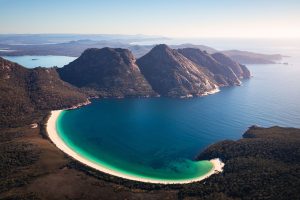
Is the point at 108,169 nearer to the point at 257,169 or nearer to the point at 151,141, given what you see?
→ the point at 151,141

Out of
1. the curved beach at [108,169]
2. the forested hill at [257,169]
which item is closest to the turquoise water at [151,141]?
the curved beach at [108,169]

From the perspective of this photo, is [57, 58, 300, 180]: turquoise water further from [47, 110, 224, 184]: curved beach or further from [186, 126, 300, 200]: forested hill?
[186, 126, 300, 200]: forested hill

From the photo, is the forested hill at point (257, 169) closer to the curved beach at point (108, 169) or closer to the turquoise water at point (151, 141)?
the curved beach at point (108, 169)

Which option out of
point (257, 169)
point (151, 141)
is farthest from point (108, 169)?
point (257, 169)

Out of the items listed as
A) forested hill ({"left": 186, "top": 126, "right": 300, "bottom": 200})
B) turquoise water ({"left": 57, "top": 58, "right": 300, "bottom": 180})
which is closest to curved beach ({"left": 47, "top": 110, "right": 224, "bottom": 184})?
turquoise water ({"left": 57, "top": 58, "right": 300, "bottom": 180})

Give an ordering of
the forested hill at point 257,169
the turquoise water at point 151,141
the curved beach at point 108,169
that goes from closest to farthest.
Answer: the forested hill at point 257,169, the curved beach at point 108,169, the turquoise water at point 151,141

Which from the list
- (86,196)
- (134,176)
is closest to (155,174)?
(134,176)

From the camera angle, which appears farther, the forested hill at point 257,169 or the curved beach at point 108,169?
the curved beach at point 108,169

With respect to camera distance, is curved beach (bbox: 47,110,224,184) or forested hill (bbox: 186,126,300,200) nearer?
forested hill (bbox: 186,126,300,200)

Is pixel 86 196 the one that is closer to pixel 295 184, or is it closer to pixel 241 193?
pixel 241 193

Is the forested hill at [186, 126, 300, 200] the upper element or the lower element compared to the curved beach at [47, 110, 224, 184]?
upper

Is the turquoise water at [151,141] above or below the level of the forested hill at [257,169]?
below
